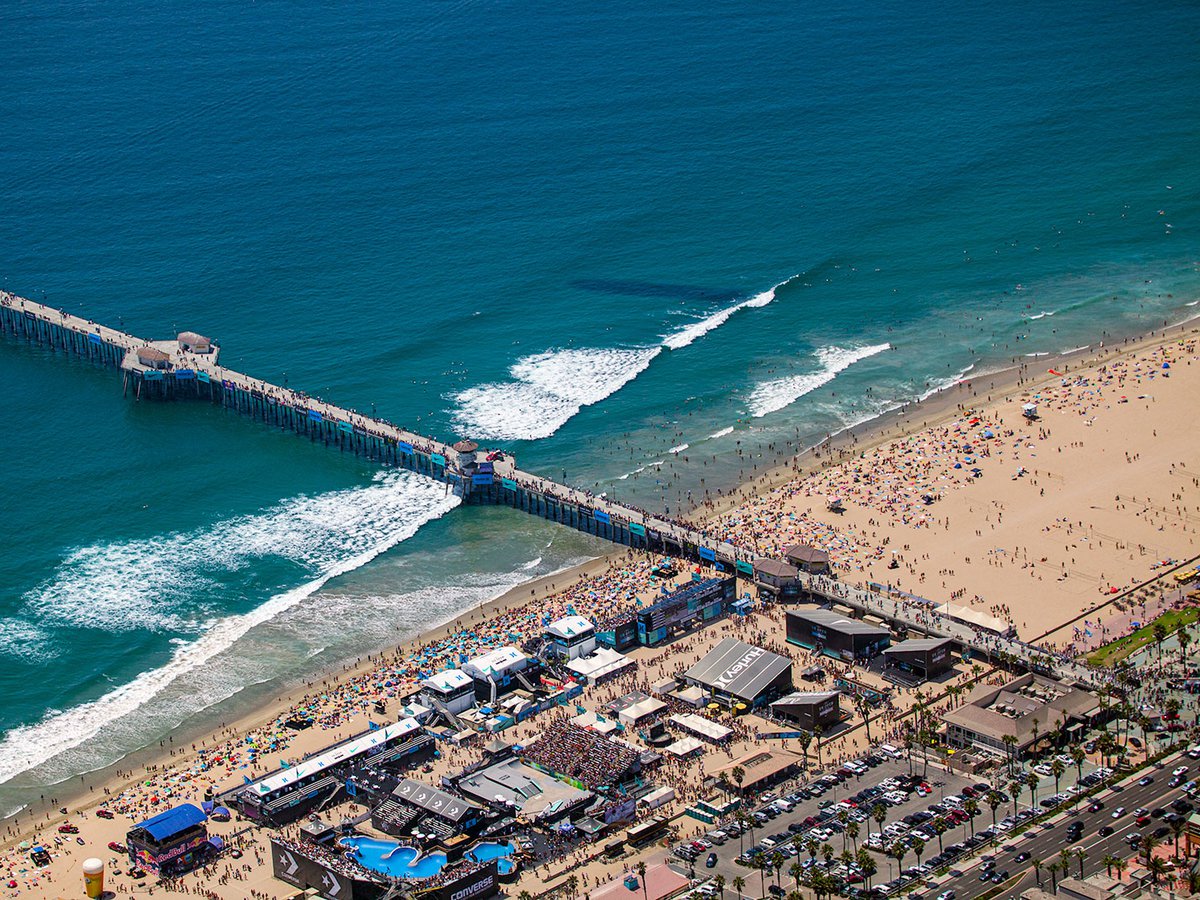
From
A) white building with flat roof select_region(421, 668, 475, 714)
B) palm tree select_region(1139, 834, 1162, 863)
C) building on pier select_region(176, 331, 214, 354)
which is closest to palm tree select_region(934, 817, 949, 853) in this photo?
palm tree select_region(1139, 834, 1162, 863)

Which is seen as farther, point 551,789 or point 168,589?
point 168,589

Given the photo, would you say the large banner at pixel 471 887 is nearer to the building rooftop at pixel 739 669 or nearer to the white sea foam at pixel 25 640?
the building rooftop at pixel 739 669

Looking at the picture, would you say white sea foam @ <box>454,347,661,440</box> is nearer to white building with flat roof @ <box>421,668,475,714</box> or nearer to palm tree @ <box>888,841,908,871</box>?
white building with flat roof @ <box>421,668,475,714</box>

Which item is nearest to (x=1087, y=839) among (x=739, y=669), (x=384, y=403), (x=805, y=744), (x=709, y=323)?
(x=805, y=744)

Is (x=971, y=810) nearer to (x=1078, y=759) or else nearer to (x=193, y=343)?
(x=1078, y=759)

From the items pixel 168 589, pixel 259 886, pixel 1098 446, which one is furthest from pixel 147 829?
pixel 1098 446

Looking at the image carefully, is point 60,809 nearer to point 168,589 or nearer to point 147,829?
point 147,829
